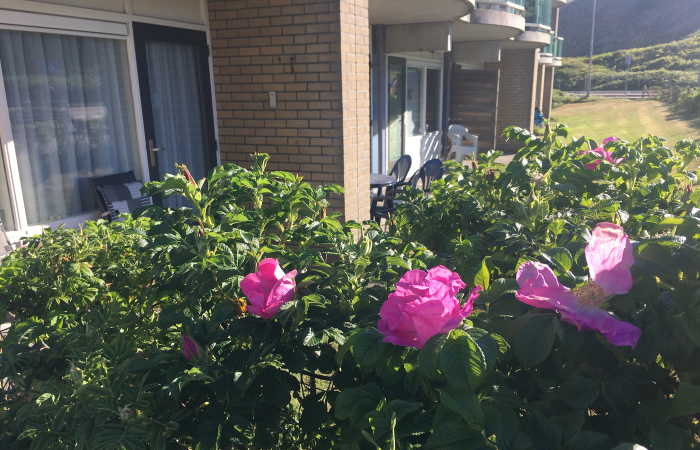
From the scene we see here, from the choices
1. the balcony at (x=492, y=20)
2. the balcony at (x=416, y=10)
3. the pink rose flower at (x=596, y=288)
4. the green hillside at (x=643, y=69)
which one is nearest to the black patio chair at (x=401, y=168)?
the balcony at (x=416, y=10)

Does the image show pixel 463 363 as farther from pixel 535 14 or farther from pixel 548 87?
pixel 548 87

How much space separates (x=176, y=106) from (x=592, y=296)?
5.32 meters

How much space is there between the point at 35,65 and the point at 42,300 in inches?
120

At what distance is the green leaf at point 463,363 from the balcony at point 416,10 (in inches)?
240

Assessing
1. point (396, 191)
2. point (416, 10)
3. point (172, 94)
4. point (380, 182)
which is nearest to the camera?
point (172, 94)

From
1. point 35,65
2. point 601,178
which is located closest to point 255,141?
point 35,65

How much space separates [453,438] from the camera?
86cm

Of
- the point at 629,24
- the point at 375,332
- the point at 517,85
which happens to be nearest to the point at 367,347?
the point at 375,332

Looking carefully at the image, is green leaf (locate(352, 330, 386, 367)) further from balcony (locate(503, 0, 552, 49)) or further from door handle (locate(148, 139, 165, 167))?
balcony (locate(503, 0, 552, 49))

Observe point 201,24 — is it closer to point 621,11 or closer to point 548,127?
point 548,127

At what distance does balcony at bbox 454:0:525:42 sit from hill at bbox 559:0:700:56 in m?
81.8

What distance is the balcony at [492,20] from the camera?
27.7 feet

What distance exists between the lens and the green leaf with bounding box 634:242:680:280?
0.99m

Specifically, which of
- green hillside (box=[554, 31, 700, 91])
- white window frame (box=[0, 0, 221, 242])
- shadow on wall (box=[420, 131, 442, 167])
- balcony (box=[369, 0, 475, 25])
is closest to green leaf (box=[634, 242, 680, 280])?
white window frame (box=[0, 0, 221, 242])
